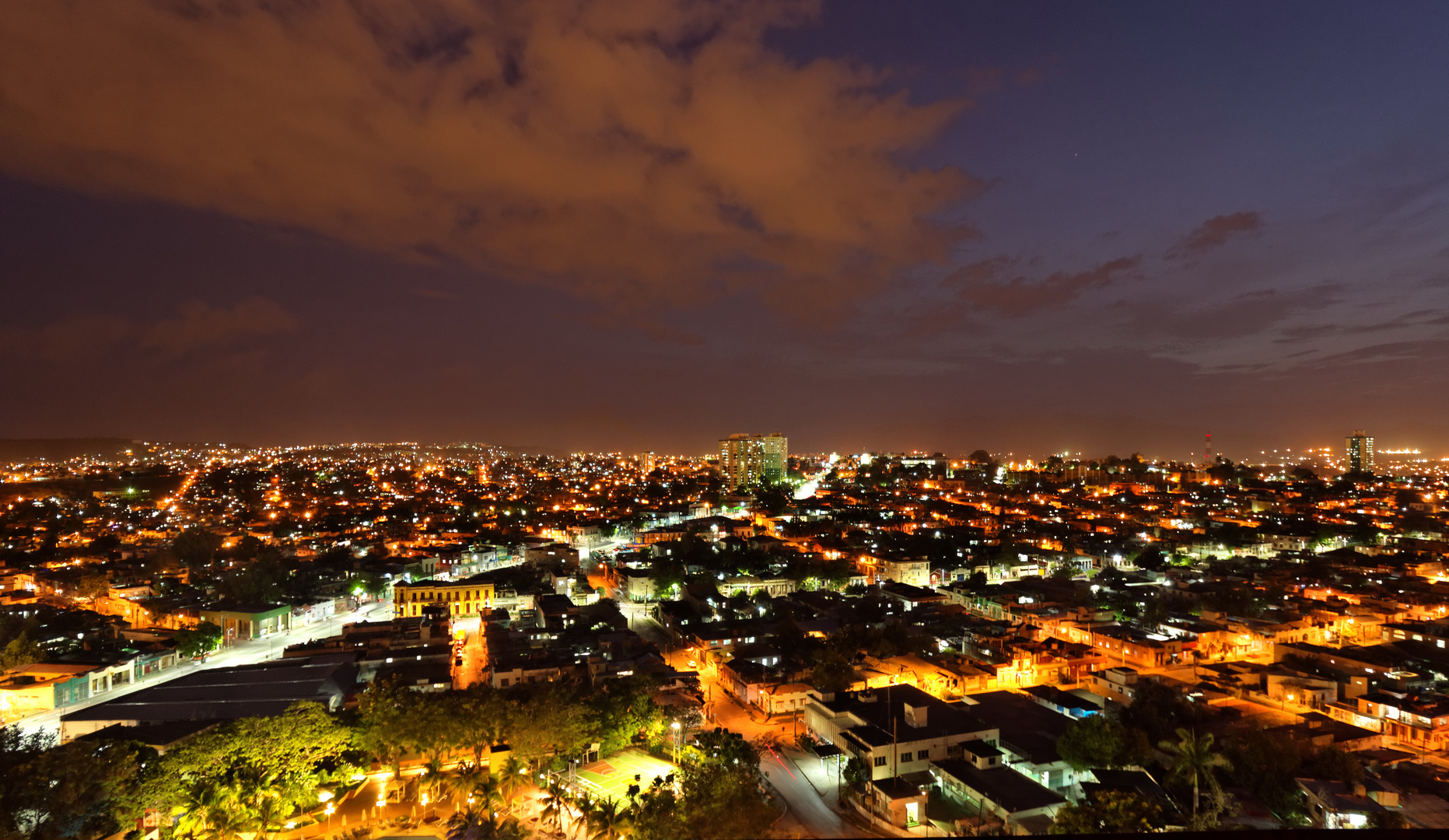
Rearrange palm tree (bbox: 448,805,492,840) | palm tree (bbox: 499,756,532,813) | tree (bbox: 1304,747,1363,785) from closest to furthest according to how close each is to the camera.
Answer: palm tree (bbox: 448,805,492,840) < palm tree (bbox: 499,756,532,813) < tree (bbox: 1304,747,1363,785)

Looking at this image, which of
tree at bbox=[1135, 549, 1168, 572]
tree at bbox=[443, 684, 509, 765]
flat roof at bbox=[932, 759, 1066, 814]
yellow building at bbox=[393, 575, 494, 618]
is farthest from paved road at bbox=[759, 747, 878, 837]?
tree at bbox=[1135, 549, 1168, 572]

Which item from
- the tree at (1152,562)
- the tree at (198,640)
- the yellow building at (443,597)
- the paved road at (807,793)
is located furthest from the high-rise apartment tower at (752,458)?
the paved road at (807,793)

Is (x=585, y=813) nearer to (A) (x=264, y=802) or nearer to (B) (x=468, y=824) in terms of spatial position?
(B) (x=468, y=824)

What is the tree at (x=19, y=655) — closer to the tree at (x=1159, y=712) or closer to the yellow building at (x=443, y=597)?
the yellow building at (x=443, y=597)

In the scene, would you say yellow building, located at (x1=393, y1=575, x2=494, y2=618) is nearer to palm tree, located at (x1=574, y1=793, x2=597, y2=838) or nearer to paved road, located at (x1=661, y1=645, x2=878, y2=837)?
paved road, located at (x1=661, y1=645, x2=878, y2=837)

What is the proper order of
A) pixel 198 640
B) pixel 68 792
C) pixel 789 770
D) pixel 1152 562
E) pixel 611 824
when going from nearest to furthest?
pixel 68 792
pixel 611 824
pixel 789 770
pixel 198 640
pixel 1152 562

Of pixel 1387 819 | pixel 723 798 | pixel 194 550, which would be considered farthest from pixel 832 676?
pixel 194 550

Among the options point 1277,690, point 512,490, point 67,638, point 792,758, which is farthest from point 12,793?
point 512,490
